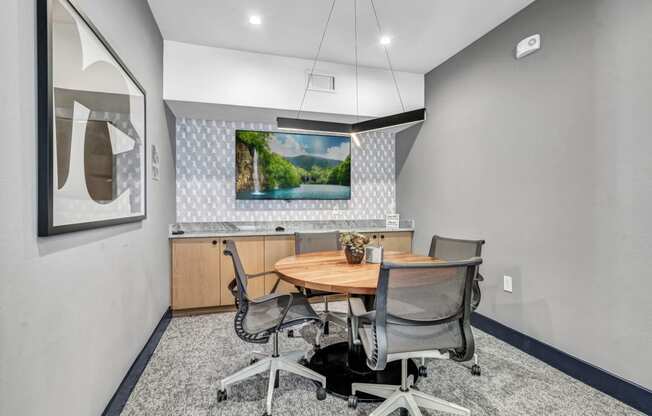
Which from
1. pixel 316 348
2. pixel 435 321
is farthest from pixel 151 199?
pixel 435 321

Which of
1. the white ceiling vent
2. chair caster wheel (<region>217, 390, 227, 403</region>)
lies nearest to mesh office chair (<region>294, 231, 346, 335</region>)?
chair caster wheel (<region>217, 390, 227, 403</region>)

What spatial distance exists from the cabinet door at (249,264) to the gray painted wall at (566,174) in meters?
2.26

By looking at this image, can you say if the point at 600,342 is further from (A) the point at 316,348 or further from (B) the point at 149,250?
(B) the point at 149,250

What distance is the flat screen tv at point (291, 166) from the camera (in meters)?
3.92

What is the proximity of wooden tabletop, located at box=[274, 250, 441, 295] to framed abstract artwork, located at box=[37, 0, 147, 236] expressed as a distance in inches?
43.4

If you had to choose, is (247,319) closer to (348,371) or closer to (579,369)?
(348,371)

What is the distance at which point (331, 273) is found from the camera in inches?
78.1

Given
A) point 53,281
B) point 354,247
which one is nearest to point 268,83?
point 354,247

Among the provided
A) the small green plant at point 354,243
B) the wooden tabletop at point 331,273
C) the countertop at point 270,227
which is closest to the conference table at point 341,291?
the wooden tabletop at point 331,273

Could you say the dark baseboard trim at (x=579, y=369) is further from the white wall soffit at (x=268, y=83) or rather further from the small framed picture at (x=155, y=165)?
the small framed picture at (x=155, y=165)

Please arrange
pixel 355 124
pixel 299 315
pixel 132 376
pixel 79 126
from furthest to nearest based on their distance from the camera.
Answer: pixel 355 124
pixel 132 376
pixel 299 315
pixel 79 126

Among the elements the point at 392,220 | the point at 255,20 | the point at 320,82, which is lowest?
the point at 392,220

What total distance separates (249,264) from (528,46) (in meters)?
3.42

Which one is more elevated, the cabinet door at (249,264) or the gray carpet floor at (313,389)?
the cabinet door at (249,264)
